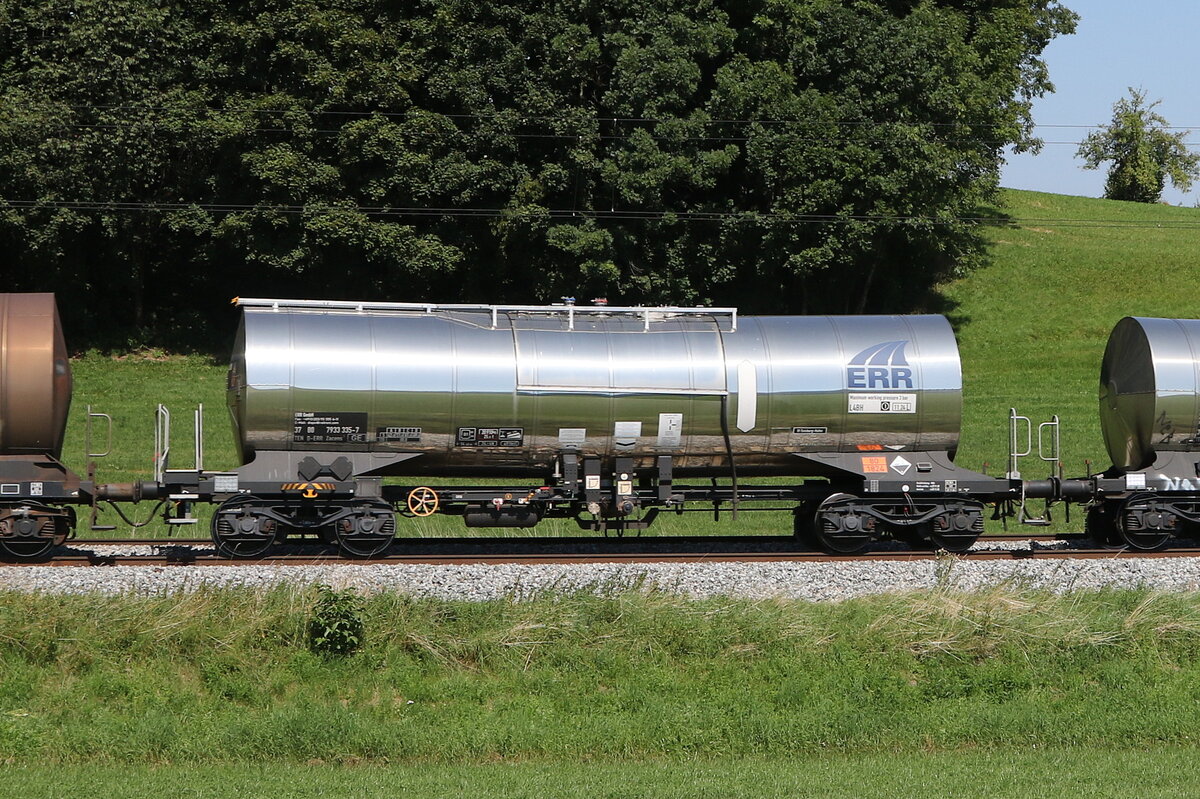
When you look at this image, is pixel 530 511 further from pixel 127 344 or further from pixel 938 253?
pixel 938 253

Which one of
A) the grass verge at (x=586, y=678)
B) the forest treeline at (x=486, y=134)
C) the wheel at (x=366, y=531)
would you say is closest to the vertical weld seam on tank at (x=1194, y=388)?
the grass verge at (x=586, y=678)

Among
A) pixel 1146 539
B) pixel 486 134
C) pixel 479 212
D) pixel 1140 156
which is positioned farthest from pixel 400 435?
pixel 1140 156

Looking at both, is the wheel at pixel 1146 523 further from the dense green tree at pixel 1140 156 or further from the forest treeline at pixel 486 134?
the dense green tree at pixel 1140 156

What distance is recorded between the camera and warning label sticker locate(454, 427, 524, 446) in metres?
19.5

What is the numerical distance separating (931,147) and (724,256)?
302 inches

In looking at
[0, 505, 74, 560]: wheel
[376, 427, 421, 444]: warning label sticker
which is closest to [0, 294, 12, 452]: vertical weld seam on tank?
[0, 505, 74, 560]: wheel

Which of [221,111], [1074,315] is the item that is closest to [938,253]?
[1074,315]

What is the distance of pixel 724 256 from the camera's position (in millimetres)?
44625

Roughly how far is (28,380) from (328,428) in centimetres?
442

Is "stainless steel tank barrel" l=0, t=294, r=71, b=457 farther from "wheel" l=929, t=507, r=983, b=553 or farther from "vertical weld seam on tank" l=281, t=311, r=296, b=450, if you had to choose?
"wheel" l=929, t=507, r=983, b=553

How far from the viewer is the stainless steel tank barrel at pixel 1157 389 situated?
20.6m

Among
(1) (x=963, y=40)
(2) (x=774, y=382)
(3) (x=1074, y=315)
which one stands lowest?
(2) (x=774, y=382)

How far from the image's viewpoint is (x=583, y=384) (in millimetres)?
19562

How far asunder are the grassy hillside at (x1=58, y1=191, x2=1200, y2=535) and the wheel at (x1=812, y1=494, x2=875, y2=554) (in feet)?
17.5
